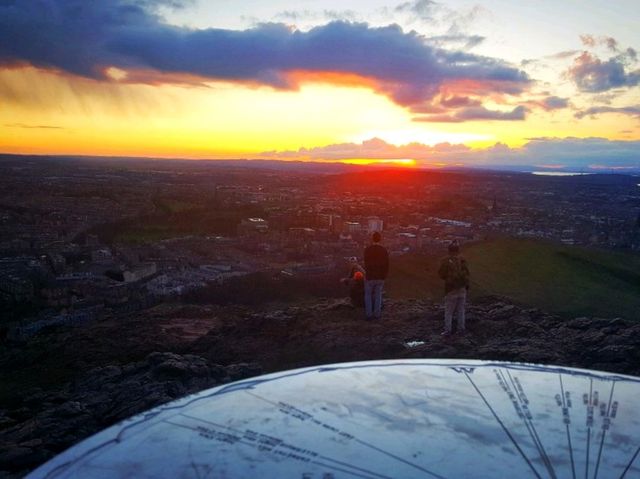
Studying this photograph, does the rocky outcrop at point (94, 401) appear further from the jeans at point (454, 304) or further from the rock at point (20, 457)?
the jeans at point (454, 304)

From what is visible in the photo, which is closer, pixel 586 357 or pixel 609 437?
pixel 609 437

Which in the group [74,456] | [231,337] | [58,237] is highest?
[74,456]

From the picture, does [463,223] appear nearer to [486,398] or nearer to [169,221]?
[169,221]

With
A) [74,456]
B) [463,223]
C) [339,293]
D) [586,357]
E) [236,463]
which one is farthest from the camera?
[463,223]

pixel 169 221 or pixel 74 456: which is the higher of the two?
pixel 74 456

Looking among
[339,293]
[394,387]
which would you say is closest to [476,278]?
[339,293]

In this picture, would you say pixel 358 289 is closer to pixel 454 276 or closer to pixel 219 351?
pixel 454 276
